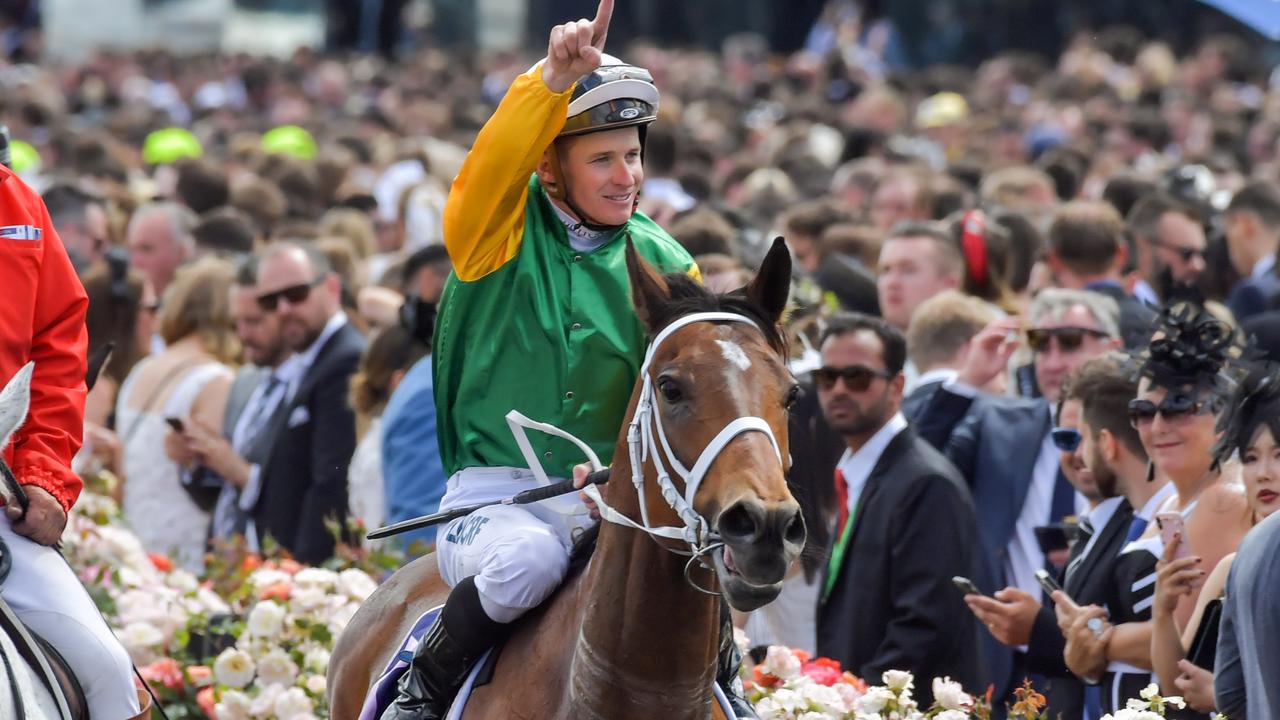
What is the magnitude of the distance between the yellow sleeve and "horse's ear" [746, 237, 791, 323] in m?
0.68

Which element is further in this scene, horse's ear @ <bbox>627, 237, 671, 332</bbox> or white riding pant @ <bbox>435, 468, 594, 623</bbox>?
white riding pant @ <bbox>435, 468, 594, 623</bbox>

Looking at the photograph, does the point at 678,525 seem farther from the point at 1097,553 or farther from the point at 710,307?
the point at 1097,553

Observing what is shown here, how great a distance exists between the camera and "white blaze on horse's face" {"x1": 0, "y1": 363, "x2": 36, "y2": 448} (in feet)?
13.4

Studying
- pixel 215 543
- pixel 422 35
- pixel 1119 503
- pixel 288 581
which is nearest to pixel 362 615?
pixel 288 581

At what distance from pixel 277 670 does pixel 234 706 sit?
0.20m

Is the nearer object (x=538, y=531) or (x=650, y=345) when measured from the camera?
(x=650, y=345)

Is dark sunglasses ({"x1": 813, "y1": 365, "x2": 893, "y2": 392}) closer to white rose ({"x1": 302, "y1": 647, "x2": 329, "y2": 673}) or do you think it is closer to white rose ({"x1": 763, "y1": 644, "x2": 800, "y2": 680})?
white rose ({"x1": 763, "y1": 644, "x2": 800, "y2": 680})

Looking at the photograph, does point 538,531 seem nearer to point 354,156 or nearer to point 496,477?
point 496,477

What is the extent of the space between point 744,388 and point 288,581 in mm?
3456

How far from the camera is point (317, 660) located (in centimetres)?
673

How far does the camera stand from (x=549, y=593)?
4.59m

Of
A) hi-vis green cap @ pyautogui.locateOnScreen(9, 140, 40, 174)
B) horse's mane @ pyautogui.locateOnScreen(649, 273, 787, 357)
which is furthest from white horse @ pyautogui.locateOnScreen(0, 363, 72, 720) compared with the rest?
hi-vis green cap @ pyautogui.locateOnScreen(9, 140, 40, 174)

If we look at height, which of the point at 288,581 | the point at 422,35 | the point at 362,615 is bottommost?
the point at 422,35

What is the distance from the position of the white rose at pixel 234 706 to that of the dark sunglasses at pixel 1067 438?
288 cm
